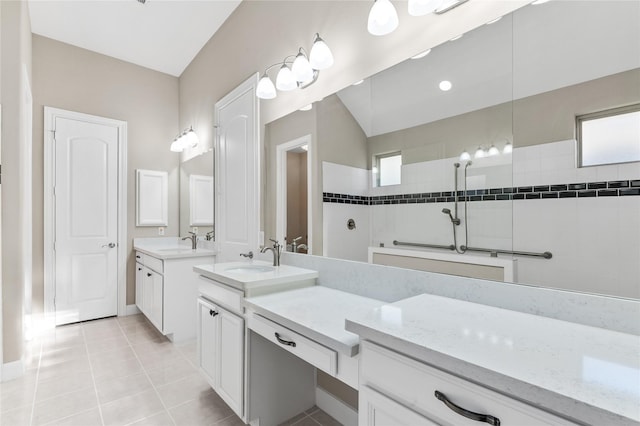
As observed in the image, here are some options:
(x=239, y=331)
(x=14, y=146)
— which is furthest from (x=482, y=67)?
(x=14, y=146)

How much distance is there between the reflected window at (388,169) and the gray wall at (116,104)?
343cm

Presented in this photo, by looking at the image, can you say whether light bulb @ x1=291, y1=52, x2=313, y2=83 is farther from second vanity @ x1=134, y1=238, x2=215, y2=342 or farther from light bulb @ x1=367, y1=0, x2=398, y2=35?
second vanity @ x1=134, y1=238, x2=215, y2=342

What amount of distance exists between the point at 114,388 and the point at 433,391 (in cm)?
231

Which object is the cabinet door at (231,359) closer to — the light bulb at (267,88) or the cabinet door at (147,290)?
the light bulb at (267,88)

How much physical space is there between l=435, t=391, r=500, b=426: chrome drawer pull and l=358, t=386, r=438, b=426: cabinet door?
0.08m

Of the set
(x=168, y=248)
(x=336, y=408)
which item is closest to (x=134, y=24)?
(x=168, y=248)

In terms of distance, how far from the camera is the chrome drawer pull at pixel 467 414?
2.22 ft

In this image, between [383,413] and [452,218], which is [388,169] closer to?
[452,218]

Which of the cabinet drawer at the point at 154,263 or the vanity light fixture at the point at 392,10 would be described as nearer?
the vanity light fixture at the point at 392,10

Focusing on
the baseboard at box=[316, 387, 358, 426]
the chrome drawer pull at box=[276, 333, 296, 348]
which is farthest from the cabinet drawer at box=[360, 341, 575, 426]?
the baseboard at box=[316, 387, 358, 426]

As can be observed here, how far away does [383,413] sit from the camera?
2.90 feet

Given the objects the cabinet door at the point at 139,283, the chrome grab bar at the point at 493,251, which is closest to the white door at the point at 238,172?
the cabinet door at the point at 139,283

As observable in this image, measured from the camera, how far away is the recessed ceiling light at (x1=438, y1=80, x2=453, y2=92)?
134cm

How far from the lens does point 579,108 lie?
0.98 metres
